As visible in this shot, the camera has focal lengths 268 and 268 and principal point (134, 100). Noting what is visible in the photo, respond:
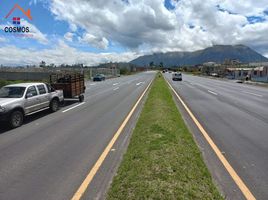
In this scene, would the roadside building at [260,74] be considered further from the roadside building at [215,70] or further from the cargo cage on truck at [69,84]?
the cargo cage on truck at [69,84]

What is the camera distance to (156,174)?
5055 mm

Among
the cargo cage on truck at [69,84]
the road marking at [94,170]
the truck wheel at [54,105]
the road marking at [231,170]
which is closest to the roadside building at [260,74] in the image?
the cargo cage on truck at [69,84]

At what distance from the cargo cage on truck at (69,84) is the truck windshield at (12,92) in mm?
4798

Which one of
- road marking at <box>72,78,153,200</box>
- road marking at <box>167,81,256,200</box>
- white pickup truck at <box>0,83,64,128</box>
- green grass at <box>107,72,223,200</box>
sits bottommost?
road marking at <box>72,78,153,200</box>

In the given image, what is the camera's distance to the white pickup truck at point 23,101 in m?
10.1

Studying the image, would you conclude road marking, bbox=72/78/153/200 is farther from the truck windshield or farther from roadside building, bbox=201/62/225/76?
Answer: roadside building, bbox=201/62/225/76

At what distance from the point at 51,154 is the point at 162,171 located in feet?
10.3

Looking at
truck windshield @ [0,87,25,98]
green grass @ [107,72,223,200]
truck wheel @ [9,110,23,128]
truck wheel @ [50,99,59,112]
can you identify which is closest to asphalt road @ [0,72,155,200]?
truck wheel @ [9,110,23,128]

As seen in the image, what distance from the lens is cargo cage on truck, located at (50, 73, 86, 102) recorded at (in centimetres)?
1659

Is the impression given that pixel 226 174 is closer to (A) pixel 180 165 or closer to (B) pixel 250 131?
(A) pixel 180 165

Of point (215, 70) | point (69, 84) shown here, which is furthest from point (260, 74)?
point (69, 84)

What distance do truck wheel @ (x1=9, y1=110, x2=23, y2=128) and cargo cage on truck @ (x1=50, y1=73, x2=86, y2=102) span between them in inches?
233

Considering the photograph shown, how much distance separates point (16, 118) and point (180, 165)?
7.42m

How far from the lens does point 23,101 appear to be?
36.4ft
